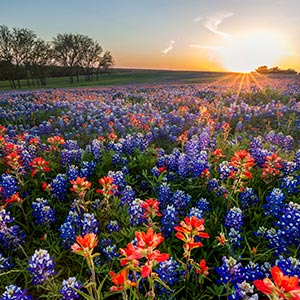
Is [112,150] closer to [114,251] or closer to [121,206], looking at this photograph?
[121,206]

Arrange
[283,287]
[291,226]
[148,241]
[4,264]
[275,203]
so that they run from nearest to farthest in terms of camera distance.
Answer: [283,287], [148,241], [291,226], [4,264], [275,203]

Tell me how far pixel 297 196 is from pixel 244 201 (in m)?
0.77

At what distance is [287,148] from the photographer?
599 centimetres

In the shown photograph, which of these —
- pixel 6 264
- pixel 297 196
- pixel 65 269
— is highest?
pixel 297 196

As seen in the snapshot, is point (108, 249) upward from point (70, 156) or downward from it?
downward

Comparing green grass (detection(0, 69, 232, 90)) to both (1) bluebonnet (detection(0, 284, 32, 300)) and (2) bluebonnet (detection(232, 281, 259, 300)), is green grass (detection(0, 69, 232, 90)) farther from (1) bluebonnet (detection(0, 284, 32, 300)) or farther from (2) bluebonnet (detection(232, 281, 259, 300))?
(1) bluebonnet (detection(0, 284, 32, 300))

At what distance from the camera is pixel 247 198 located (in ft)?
11.5

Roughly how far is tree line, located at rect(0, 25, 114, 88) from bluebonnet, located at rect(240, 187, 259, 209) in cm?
5741

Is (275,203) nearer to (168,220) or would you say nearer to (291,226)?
(291,226)

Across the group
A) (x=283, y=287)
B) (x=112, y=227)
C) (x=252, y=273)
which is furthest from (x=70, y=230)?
(x=283, y=287)

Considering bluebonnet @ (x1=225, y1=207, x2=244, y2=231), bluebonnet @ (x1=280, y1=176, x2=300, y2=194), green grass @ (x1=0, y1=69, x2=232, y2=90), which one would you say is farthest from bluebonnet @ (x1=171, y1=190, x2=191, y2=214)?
green grass @ (x1=0, y1=69, x2=232, y2=90)

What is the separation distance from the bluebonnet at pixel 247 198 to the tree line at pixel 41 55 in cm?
5741

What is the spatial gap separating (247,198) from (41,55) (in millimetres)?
61876

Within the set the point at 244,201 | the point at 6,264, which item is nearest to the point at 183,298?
the point at 244,201
